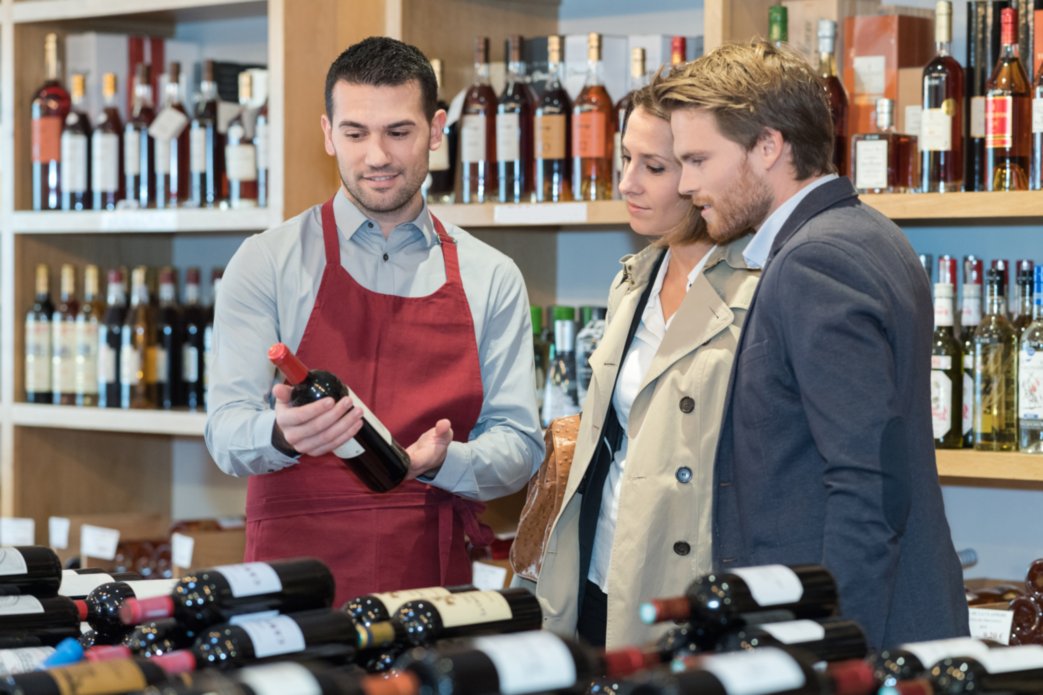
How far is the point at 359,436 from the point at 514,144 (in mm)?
1353

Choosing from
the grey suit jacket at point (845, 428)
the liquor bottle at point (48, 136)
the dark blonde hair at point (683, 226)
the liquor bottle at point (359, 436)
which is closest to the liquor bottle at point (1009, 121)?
the dark blonde hair at point (683, 226)

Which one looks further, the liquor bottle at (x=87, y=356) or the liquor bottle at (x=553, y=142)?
the liquor bottle at (x=87, y=356)

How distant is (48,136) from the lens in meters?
3.74

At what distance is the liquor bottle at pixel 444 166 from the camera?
3240mm

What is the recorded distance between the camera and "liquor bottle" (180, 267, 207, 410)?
11.9 feet

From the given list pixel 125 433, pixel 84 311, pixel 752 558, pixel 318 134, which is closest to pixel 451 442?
pixel 752 558

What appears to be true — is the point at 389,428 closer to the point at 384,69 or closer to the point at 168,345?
the point at 384,69

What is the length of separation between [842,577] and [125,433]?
282 centimetres

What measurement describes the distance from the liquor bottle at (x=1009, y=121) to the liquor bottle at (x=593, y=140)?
788mm

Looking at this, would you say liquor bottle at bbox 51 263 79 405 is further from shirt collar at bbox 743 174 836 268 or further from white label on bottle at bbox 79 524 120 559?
shirt collar at bbox 743 174 836 268

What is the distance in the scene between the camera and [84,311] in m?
3.74

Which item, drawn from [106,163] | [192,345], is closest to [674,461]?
[192,345]

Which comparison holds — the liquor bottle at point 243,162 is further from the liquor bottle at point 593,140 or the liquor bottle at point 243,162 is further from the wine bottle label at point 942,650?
the wine bottle label at point 942,650

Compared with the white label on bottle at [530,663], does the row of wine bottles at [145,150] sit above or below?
above
